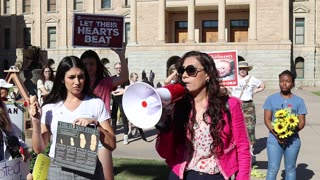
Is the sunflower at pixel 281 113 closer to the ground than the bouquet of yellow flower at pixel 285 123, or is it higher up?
higher up

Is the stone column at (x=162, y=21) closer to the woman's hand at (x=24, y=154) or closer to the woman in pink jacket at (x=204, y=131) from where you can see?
the woman's hand at (x=24, y=154)

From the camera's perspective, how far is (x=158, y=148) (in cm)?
366

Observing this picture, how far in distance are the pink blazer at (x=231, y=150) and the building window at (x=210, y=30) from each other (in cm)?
4839

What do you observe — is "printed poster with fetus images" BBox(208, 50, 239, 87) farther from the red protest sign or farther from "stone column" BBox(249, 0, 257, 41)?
"stone column" BBox(249, 0, 257, 41)

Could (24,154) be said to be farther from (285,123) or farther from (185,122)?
(285,123)

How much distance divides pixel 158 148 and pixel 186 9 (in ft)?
156

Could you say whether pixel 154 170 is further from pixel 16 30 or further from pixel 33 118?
pixel 16 30

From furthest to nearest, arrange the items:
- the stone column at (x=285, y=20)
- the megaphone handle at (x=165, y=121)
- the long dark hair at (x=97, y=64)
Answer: the stone column at (x=285, y=20), the long dark hair at (x=97, y=64), the megaphone handle at (x=165, y=121)

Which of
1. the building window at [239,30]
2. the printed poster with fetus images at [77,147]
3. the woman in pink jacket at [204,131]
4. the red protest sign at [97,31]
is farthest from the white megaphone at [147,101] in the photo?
the building window at [239,30]

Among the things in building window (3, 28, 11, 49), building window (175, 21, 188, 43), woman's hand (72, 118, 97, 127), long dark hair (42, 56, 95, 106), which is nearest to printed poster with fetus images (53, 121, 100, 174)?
woman's hand (72, 118, 97, 127)

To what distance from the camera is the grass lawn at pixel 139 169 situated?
27.5 feet

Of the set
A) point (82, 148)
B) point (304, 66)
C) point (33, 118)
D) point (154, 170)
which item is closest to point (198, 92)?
point (82, 148)

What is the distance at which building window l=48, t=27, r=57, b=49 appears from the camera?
188 ft

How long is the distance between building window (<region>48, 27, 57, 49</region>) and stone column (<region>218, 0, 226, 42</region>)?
22.2 m
